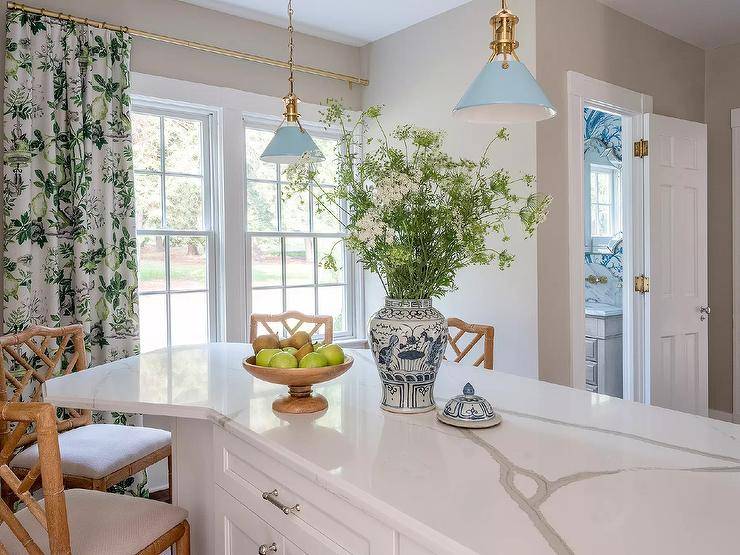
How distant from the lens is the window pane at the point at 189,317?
3.56 meters

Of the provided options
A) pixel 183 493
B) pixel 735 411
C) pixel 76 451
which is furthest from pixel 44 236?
pixel 735 411

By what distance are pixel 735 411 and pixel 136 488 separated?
13.3ft

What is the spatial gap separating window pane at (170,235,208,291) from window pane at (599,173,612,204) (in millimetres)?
3392

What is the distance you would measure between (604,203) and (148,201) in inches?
147

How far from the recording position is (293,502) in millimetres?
1264

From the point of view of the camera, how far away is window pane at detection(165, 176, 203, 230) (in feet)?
11.6

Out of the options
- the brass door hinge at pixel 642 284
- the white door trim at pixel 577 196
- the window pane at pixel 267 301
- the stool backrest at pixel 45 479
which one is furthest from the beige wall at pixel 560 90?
the stool backrest at pixel 45 479

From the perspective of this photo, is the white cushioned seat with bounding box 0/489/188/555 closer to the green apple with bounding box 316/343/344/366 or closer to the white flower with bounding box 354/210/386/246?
the green apple with bounding box 316/343/344/366

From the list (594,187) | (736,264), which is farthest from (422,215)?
(594,187)

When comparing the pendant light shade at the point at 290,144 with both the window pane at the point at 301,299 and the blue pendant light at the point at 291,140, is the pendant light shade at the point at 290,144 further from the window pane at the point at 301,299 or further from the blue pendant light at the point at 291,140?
the window pane at the point at 301,299

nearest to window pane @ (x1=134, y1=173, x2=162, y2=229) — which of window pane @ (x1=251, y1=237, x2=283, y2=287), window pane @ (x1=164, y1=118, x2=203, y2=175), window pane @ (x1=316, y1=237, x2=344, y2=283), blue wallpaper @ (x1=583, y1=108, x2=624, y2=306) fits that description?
window pane @ (x1=164, y1=118, x2=203, y2=175)

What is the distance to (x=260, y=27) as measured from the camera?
3.76 m

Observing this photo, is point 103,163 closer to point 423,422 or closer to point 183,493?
point 183,493

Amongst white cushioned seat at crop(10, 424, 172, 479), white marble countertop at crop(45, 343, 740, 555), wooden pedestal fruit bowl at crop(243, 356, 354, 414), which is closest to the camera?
white marble countertop at crop(45, 343, 740, 555)
